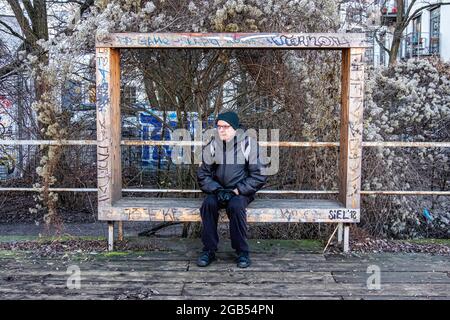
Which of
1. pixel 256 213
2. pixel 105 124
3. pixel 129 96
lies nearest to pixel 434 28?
pixel 129 96

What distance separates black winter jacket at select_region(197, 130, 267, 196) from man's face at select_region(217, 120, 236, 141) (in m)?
0.07

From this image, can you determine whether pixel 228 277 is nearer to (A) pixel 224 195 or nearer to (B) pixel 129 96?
(A) pixel 224 195

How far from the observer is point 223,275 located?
4.58 meters

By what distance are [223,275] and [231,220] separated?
545 mm

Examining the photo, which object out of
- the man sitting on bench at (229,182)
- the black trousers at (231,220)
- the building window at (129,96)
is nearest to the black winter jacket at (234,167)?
the man sitting on bench at (229,182)

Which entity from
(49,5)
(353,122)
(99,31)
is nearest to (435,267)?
(353,122)

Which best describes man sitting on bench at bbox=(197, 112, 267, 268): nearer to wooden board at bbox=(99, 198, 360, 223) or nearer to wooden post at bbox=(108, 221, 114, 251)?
wooden board at bbox=(99, 198, 360, 223)

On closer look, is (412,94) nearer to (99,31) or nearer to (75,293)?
(99,31)

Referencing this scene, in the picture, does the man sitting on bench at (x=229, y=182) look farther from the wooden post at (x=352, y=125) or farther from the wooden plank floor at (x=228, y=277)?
the wooden post at (x=352, y=125)

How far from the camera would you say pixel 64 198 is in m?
Result: 8.60

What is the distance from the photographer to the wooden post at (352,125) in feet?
16.8

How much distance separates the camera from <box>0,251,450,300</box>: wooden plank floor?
4.13 meters

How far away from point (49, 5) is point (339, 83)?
7145 millimetres

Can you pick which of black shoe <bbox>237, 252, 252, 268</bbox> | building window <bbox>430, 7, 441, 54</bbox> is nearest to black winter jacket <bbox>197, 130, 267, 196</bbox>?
black shoe <bbox>237, 252, 252, 268</bbox>
